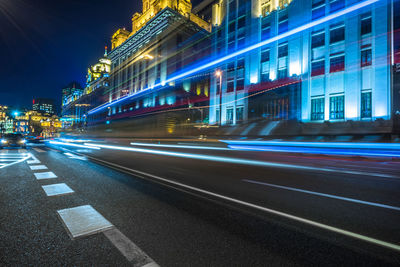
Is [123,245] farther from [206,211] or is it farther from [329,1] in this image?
[329,1]

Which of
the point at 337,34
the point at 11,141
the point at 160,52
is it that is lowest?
the point at 11,141

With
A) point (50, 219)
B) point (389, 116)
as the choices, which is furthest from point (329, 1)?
point (50, 219)

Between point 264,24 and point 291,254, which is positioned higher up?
point 264,24

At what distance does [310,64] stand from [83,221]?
2871 centimetres

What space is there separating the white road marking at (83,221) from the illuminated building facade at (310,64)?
17110 millimetres

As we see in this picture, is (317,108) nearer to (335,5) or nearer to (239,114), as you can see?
(239,114)

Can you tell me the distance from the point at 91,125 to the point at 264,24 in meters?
31.1

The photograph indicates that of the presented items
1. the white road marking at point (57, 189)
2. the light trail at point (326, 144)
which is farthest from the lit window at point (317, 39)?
the white road marking at point (57, 189)

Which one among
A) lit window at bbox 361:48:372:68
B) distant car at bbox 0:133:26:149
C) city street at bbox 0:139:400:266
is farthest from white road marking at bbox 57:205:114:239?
lit window at bbox 361:48:372:68

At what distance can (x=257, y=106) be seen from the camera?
28250 millimetres

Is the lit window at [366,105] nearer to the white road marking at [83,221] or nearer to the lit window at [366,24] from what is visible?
the lit window at [366,24]

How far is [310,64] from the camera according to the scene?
24578 millimetres

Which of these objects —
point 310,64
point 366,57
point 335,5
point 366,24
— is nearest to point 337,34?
point 366,24

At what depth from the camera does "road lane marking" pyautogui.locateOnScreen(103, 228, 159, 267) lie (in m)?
1.92
